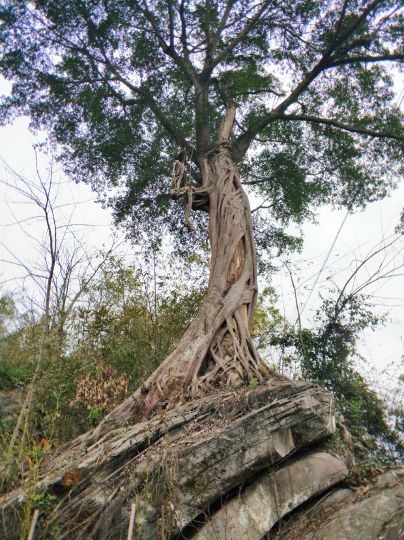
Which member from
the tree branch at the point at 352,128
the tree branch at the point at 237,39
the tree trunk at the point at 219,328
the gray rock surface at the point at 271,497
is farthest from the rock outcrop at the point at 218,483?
the tree branch at the point at 237,39

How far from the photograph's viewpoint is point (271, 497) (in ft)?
12.2

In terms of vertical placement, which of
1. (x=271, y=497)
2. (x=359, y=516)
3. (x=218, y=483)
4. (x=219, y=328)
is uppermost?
(x=219, y=328)

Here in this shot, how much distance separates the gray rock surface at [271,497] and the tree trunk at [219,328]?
1036 millimetres

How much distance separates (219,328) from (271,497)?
2.04 m

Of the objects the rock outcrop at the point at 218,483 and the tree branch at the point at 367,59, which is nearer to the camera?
the rock outcrop at the point at 218,483

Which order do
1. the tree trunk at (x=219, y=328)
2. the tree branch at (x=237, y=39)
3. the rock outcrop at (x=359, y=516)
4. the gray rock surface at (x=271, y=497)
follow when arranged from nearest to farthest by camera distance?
the rock outcrop at (x=359, y=516) < the gray rock surface at (x=271, y=497) < the tree trunk at (x=219, y=328) < the tree branch at (x=237, y=39)

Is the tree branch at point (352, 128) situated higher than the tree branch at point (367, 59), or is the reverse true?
the tree branch at point (367, 59)

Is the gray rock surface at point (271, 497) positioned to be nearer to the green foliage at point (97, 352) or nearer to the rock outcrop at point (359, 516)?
the rock outcrop at point (359, 516)

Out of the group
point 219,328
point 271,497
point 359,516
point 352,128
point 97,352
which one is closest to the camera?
point 359,516

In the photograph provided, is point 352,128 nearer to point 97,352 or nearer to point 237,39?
point 237,39

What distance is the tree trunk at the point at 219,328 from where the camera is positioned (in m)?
4.61

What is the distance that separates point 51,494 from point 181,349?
2.03m

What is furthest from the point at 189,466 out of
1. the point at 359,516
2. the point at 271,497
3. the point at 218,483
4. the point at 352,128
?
the point at 352,128

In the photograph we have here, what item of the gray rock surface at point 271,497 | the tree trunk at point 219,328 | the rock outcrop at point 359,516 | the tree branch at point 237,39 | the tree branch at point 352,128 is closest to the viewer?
the rock outcrop at point 359,516
